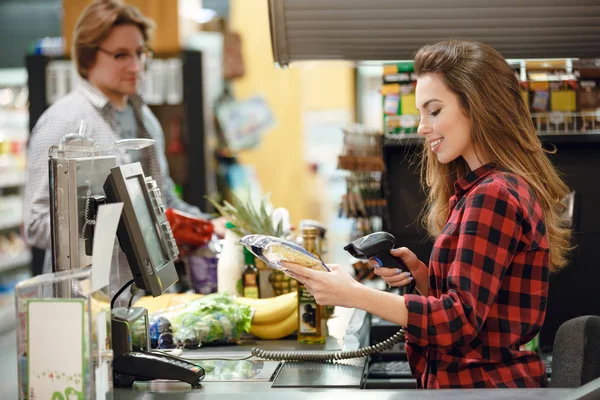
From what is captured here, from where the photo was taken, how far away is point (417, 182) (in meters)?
3.44

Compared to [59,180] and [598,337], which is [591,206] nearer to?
[598,337]

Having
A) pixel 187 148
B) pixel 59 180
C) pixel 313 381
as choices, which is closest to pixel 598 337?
pixel 313 381

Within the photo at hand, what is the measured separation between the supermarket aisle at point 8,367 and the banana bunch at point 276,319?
104 inches

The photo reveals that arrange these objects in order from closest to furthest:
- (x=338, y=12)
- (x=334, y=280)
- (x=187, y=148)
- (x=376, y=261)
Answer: (x=334, y=280) → (x=376, y=261) → (x=338, y=12) → (x=187, y=148)

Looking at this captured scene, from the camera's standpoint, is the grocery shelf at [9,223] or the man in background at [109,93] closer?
the man in background at [109,93]

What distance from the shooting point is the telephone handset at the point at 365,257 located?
2184 mm

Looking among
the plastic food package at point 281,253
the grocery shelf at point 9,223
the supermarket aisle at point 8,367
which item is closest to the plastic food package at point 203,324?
the plastic food package at point 281,253

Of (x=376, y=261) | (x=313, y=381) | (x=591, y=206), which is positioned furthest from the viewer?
(x=591, y=206)

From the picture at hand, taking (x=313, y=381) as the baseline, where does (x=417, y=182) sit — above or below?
above

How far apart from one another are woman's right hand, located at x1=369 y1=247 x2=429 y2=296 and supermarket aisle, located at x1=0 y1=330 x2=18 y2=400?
3225mm

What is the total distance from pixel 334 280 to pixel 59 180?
0.74m

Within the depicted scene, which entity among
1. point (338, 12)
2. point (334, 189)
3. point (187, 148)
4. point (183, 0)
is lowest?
point (334, 189)

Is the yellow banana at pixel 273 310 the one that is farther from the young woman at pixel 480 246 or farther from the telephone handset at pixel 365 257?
the young woman at pixel 480 246

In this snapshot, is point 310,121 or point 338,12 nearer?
point 338,12
